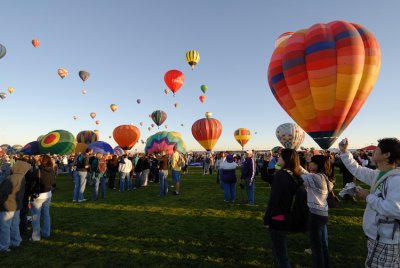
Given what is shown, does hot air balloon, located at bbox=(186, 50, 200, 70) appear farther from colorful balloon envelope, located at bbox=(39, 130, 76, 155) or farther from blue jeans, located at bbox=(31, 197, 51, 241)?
blue jeans, located at bbox=(31, 197, 51, 241)

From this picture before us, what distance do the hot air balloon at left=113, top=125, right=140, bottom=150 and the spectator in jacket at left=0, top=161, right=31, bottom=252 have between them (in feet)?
97.8

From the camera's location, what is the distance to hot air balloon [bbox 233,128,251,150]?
4397 centimetres

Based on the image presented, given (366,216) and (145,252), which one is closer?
(366,216)

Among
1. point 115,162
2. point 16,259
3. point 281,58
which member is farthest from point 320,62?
point 16,259

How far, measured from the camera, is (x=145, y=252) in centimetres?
498

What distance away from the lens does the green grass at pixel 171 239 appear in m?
4.57

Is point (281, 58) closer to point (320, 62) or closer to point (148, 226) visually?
point (320, 62)

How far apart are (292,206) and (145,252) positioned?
3291 mm

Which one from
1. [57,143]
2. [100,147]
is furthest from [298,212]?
[57,143]

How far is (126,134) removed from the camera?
34.3 m

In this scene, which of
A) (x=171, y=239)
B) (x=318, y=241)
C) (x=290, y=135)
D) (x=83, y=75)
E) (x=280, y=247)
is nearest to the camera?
(x=280, y=247)

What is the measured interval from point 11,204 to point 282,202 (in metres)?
5.14

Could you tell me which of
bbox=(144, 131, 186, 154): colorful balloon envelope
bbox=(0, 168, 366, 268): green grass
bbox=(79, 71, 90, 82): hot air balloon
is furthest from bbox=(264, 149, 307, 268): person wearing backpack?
bbox=(79, 71, 90, 82): hot air balloon

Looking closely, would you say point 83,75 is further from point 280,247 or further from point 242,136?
point 280,247
